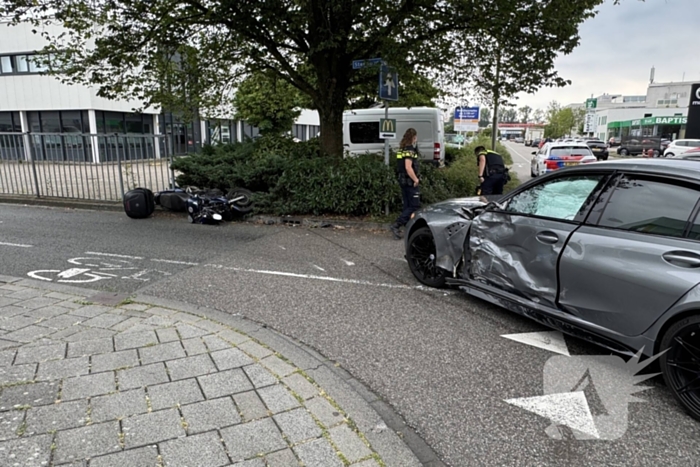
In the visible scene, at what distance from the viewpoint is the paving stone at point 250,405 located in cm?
283

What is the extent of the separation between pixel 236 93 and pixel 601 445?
1897 centimetres

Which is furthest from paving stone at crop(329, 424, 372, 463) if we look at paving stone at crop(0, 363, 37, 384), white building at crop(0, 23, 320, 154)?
white building at crop(0, 23, 320, 154)

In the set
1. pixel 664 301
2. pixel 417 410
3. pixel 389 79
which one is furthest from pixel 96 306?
pixel 389 79

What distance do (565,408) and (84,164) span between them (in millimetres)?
11775

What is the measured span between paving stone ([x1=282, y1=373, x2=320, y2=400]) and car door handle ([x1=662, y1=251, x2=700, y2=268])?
96.8 inches

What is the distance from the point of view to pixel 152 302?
4836 mm

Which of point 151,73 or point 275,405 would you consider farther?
point 151,73

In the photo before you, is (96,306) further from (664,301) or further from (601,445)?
(664,301)

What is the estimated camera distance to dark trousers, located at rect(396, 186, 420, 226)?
812 cm

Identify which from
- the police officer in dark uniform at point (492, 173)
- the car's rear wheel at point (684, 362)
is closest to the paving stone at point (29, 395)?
the car's rear wheel at point (684, 362)

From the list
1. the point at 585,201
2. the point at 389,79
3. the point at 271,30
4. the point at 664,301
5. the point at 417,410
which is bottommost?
the point at 417,410

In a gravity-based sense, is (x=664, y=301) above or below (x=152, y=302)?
above

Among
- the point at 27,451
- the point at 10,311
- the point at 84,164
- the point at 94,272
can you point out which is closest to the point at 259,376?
the point at 27,451

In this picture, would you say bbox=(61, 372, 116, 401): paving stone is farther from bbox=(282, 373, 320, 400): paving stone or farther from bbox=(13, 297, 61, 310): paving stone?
bbox=(13, 297, 61, 310): paving stone
